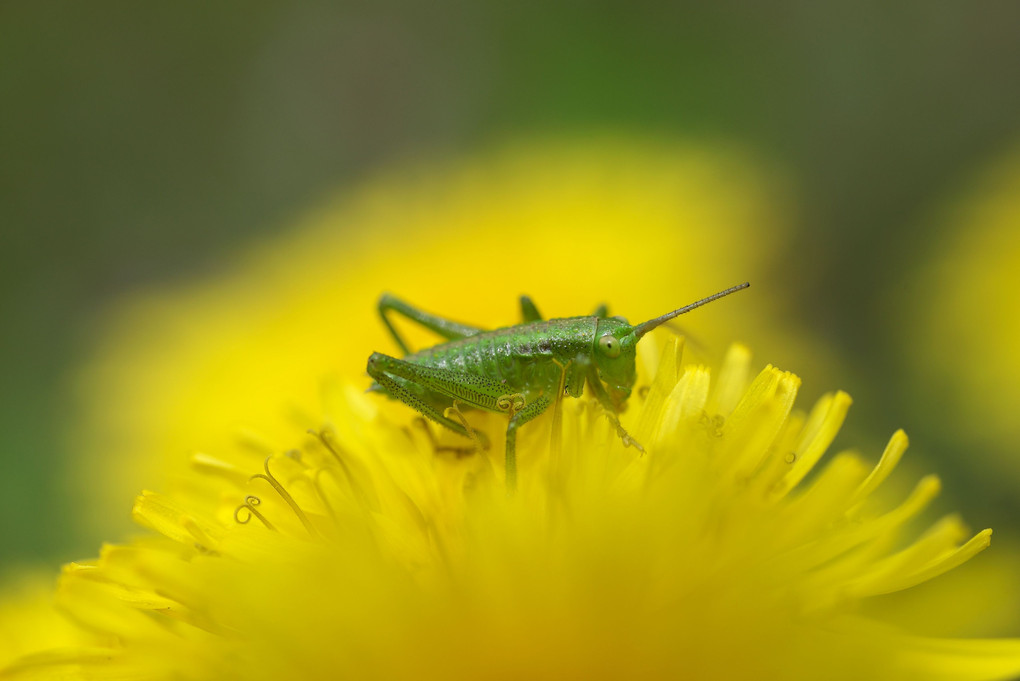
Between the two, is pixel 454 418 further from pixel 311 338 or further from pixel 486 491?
pixel 311 338

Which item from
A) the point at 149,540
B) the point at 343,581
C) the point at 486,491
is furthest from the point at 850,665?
the point at 149,540

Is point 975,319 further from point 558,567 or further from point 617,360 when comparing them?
point 558,567

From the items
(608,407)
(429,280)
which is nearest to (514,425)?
(608,407)

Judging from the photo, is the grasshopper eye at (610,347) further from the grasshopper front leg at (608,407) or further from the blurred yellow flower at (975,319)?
the blurred yellow flower at (975,319)

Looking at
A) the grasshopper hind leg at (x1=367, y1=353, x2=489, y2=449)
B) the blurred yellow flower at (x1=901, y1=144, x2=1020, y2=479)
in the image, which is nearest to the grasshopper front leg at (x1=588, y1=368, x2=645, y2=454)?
the grasshopper hind leg at (x1=367, y1=353, x2=489, y2=449)

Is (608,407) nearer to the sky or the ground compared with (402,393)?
nearer to the ground

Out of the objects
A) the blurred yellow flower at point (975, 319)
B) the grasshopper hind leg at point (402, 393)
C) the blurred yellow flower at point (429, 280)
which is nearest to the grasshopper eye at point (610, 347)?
the grasshopper hind leg at point (402, 393)

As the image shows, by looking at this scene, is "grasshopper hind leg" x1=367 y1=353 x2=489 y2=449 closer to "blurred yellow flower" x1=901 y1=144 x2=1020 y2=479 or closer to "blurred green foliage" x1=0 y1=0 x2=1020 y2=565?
"blurred green foliage" x1=0 y1=0 x2=1020 y2=565
